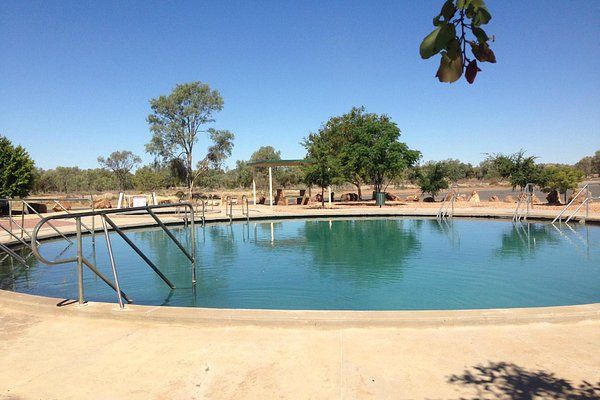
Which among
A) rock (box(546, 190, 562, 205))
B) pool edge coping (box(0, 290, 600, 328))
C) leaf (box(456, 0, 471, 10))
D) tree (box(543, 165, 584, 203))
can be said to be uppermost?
leaf (box(456, 0, 471, 10))

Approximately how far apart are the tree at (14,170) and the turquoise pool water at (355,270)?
35.8ft

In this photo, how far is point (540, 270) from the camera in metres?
8.65

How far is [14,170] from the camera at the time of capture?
73.5 ft

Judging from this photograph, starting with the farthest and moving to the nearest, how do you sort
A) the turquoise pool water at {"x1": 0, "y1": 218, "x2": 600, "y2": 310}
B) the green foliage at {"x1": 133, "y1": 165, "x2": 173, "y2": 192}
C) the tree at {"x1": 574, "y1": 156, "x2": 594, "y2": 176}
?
the tree at {"x1": 574, "y1": 156, "x2": 594, "y2": 176}, the green foliage at {"x1": 133, "y1": 165, "x2": 173, "y2": 192}, the turquoise pool water at {"x1": 0, "y1": 218, "x2": 600, "y2": 310}

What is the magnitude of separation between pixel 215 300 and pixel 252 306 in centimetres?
67

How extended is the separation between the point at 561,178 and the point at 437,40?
88.6 feet

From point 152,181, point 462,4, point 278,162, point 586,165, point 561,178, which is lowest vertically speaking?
point 561,178

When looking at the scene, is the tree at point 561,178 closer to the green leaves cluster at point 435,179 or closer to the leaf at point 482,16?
the green leaves cluster at point 435,179

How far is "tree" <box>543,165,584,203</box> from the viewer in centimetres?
2388

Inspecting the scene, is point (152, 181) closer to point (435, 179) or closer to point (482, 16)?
point (435, 179)

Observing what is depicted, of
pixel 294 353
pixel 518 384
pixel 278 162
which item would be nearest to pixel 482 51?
pixel 518 384

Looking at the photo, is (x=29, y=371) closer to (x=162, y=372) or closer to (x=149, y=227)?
(x=162, y=372)

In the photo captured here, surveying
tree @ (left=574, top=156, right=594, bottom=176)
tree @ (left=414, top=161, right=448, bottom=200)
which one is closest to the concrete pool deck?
tree @ (left=414, top=161, right=448, bottom=200)

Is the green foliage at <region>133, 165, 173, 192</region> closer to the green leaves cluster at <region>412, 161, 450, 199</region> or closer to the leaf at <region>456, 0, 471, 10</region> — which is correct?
the green leaves cluster at <region>412, 161, 450, 199</region>
